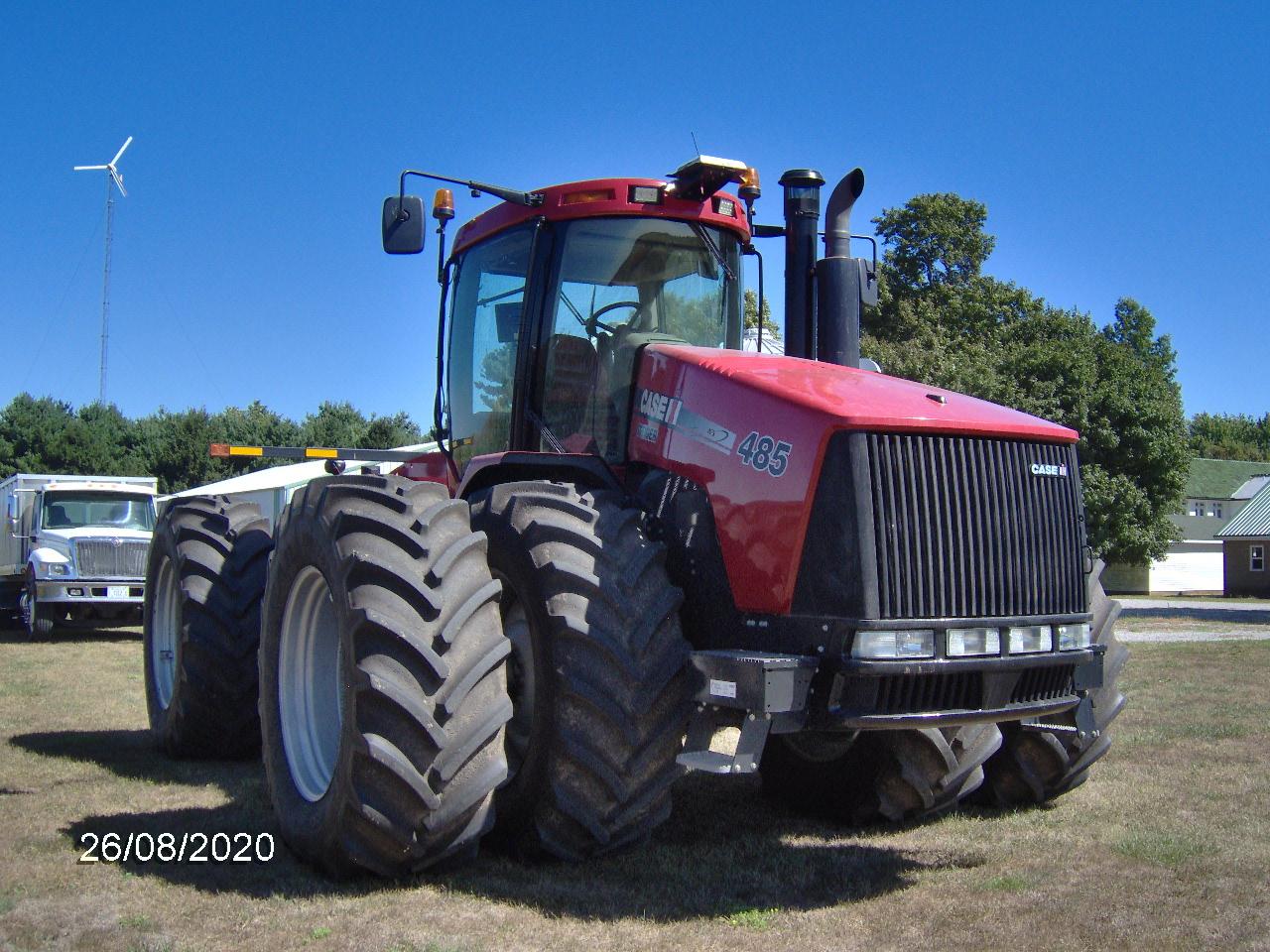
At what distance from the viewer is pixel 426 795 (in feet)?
14.6

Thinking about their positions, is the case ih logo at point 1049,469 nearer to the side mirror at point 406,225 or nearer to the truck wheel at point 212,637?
the side mirror at point 406,225

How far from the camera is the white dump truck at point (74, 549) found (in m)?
18.2

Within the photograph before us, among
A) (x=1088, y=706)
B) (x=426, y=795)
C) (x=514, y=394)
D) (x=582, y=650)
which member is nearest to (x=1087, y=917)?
(x=1088, y=706)

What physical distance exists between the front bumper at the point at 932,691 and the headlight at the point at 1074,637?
58 millimetres

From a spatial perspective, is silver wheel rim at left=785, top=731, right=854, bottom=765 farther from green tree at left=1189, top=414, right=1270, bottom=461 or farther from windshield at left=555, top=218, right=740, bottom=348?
green tree at left=1189, top=414, right=1270, bottom=461

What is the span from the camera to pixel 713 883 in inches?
194

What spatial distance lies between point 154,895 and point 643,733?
2.04m

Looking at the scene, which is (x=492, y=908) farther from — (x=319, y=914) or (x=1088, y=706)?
(x=1088, y=706)

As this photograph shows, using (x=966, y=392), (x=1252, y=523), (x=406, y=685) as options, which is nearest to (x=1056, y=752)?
(x=406, y=685)

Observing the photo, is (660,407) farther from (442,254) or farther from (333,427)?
(333,427)

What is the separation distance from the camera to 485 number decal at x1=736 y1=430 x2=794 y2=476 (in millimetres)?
4754

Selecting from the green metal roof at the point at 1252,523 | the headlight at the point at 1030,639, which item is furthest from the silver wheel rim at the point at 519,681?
the green metal roof at the point at 1252,523
